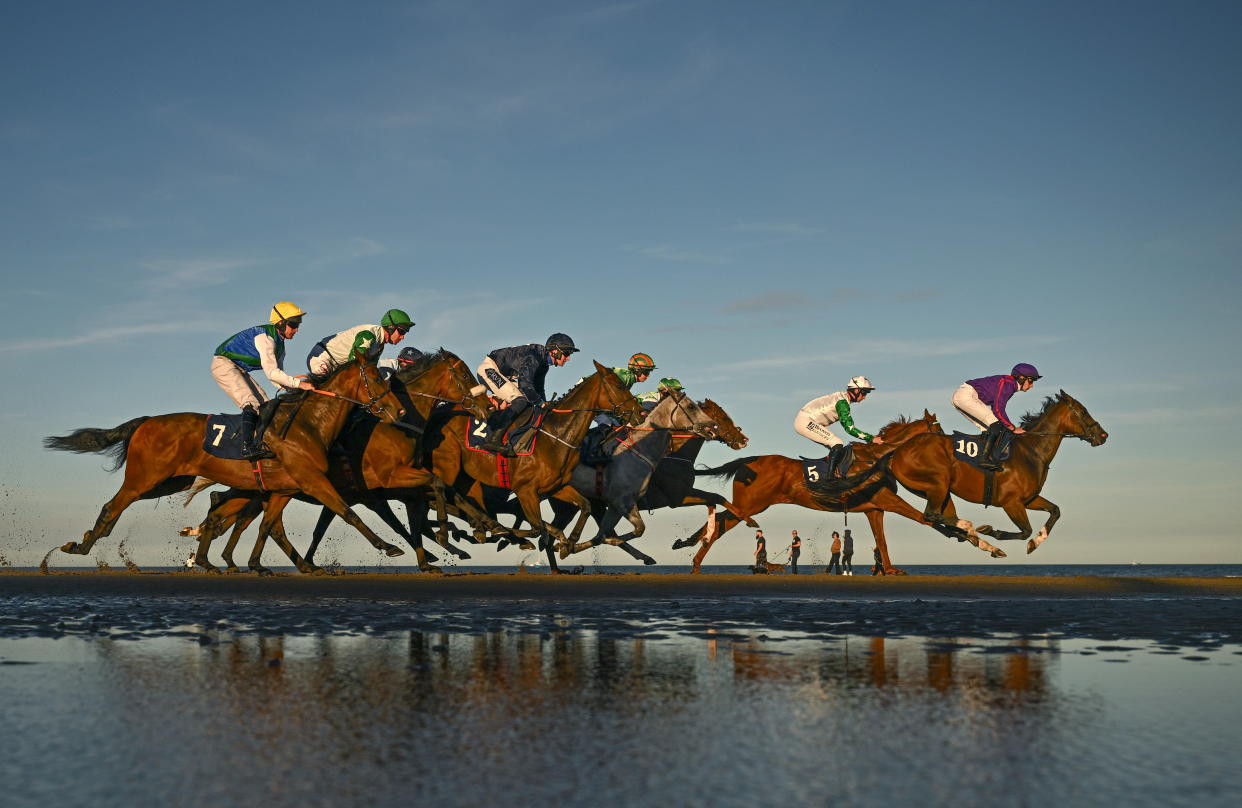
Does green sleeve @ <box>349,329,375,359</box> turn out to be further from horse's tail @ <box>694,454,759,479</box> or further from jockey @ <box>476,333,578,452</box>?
horse's tail @ <box>694,454,759,479</box>

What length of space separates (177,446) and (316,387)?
100 inches

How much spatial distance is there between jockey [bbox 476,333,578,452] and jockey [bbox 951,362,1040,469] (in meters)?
7.38

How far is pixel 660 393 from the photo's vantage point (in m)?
22.3

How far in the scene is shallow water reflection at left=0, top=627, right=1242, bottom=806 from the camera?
4.52 meters

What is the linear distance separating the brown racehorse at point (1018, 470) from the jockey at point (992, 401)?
1.08 feet

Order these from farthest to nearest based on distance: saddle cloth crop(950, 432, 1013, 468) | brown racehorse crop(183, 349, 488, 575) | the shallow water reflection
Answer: saddle cloth crop(950, 432, 1013, 468), brown racehorse crop(183, 349, 488, 575), the shallow water reflection

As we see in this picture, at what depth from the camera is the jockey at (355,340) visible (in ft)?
63.7

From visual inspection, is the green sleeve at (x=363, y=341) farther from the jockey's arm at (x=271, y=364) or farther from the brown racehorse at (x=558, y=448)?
the brown racehorse at (x=558, y=448)

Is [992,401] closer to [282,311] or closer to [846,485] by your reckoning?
[846,485]

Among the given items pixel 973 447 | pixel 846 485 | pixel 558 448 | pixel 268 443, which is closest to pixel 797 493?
pixel 846 485

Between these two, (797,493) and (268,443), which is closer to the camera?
(268,443)

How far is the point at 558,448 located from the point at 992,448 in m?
7.99

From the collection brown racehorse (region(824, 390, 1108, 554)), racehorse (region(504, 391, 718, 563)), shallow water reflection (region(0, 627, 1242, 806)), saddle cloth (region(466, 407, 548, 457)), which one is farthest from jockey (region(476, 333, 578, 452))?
shallow water reflection (region(0, 627, 1242, 806))

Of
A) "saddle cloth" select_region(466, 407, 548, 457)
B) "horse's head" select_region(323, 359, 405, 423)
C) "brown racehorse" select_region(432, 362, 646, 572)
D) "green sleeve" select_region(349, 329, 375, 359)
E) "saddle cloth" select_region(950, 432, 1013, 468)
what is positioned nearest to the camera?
"horse's head" select_region(323, 359, 405, 423)
